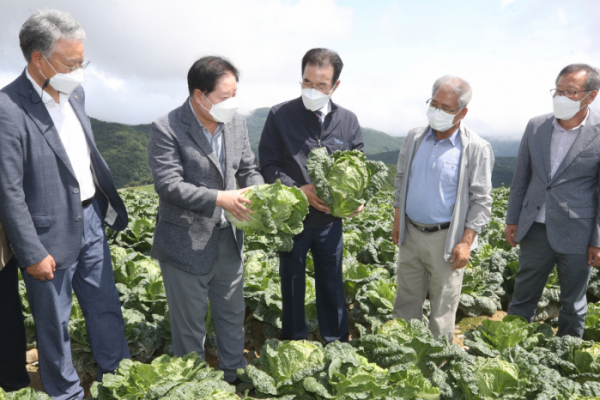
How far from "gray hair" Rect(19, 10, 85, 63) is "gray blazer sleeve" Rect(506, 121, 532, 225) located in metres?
4.11

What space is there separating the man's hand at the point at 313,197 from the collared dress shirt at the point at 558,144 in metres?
2.13

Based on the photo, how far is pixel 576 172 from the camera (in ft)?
11.8

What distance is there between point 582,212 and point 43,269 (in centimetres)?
454

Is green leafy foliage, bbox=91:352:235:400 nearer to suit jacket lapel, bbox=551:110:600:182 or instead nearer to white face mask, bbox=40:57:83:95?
white face mask, bbox=40:57:83:95

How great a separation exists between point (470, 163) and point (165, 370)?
2.98m

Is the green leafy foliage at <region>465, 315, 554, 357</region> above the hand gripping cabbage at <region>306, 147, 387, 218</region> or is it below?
below

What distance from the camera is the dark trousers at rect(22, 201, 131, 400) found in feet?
9.71

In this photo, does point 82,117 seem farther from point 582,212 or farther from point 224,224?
point 582,212

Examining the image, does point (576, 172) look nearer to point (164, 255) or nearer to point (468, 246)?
point (468, 246)

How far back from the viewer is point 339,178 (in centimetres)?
342

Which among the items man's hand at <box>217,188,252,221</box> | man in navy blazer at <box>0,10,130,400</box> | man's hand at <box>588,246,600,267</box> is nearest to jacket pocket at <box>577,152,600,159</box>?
man's hand at <box>588,246,600,267</box>

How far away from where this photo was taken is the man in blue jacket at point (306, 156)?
3.47 meters

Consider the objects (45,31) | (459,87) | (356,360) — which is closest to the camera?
(45,31)

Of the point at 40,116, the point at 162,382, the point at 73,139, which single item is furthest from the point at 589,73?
the point at 40,116
